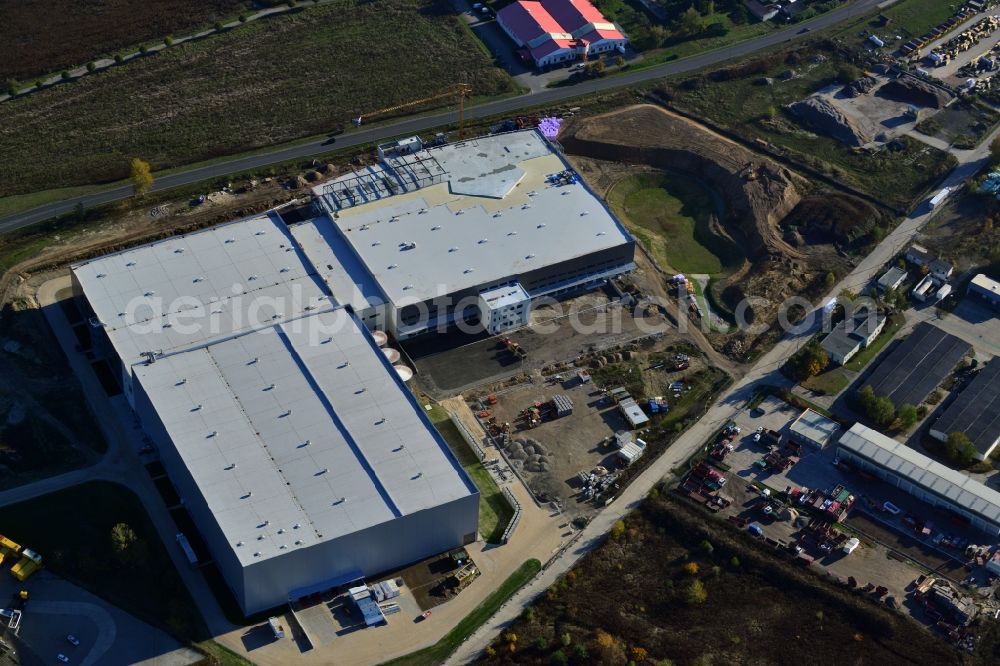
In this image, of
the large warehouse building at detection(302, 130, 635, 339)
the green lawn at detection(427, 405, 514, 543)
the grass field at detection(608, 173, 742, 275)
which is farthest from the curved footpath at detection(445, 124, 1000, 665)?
the large warehouse building at detection(302, 130, 635, 339)

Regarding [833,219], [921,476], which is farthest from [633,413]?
[833,219]

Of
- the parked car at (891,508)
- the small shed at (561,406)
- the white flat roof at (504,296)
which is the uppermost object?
the white flat roof at (504,296)

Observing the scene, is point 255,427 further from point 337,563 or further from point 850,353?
point 850,353

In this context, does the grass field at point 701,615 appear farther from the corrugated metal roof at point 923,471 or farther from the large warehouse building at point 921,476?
the corrugated metal roof at point 923,471

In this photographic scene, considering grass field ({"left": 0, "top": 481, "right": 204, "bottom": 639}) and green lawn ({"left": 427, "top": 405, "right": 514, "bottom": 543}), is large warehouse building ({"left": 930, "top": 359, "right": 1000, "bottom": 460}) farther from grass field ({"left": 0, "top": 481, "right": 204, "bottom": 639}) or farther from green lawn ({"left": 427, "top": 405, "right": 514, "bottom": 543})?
grass field ({"left": 0, "top": 481, "right": 204, "bottom": 639})

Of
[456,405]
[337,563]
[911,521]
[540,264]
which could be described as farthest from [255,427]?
[911,521]

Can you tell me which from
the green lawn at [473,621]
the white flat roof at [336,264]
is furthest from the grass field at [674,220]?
the green lawn at [473,621]
